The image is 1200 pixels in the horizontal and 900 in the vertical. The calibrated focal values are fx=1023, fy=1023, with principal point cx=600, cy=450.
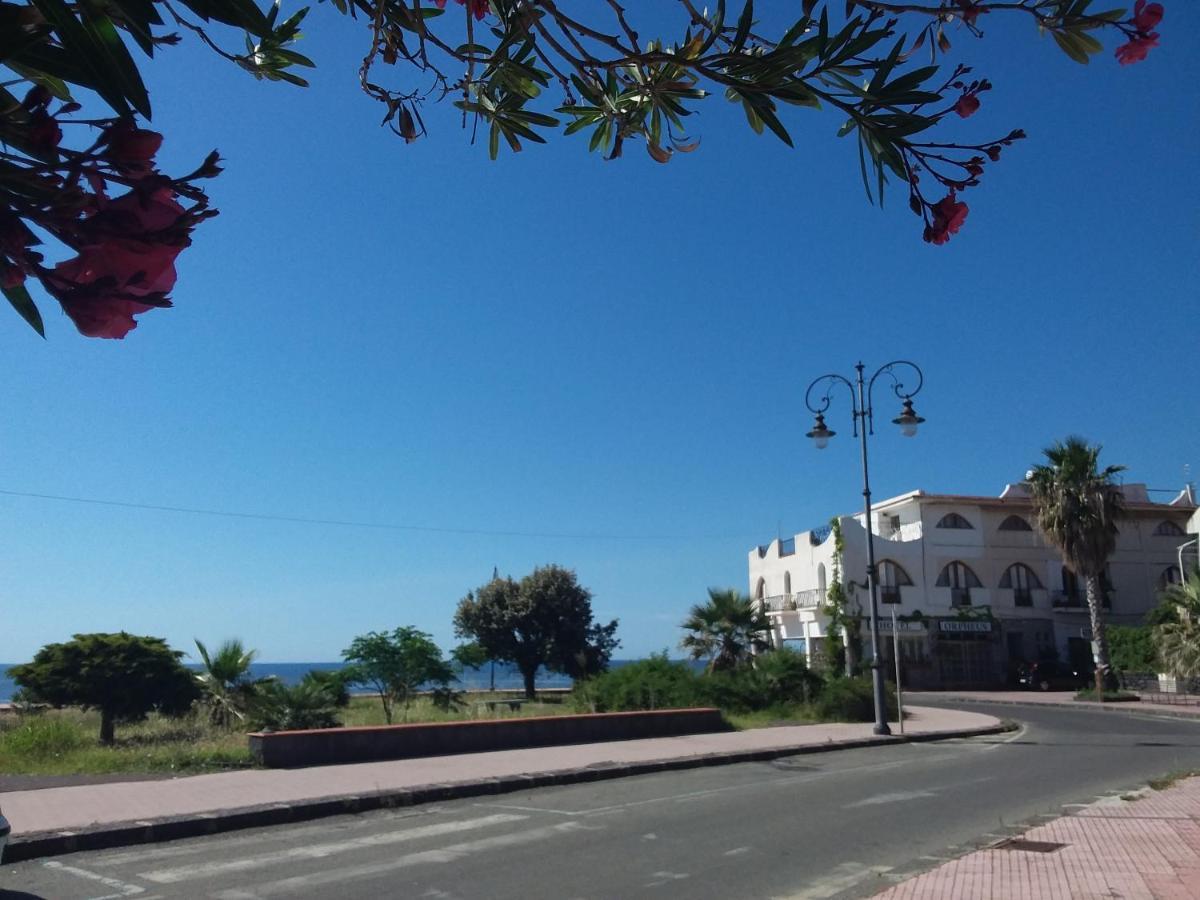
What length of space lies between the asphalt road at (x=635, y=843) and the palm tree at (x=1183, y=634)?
1832 centimetres

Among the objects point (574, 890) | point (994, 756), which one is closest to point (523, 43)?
point (574, 890)

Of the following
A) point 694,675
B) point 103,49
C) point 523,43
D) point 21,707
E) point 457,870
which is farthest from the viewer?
point 694,675

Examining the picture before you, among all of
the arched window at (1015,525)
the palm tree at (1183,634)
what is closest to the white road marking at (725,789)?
the palm tree at (1183,634)

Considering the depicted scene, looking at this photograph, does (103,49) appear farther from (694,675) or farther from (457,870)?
(694,675)

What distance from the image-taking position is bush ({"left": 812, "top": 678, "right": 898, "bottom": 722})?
82.9 feet

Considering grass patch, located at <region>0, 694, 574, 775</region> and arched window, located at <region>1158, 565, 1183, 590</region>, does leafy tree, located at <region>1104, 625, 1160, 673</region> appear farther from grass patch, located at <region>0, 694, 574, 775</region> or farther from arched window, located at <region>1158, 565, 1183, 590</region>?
grass patch, located at <region>0, 694, 574, 775</region>

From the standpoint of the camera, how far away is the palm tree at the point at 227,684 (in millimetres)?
19766

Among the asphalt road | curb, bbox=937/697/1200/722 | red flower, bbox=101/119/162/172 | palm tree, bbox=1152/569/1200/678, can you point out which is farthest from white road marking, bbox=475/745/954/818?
palm tree, bbox=1152/569/1200/678

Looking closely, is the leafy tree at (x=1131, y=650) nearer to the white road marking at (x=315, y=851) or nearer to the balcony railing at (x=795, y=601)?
the balcony railing at (x=795, y=601)

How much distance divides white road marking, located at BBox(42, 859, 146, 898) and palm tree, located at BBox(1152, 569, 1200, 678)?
106ft

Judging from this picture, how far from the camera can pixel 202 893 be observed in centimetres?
782

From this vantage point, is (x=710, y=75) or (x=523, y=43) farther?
(x=523, y=43)

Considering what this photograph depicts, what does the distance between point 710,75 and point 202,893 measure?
24.7 feet

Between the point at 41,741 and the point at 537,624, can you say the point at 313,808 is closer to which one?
the point at 41,741
